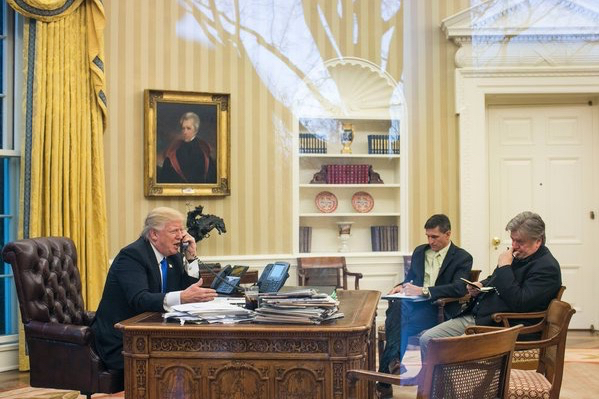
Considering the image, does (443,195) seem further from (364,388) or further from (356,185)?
(364,388)

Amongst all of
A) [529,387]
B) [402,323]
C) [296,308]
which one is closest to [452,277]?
[402,323]

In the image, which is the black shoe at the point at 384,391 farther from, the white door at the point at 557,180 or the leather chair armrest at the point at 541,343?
the white door at the point at 557,180

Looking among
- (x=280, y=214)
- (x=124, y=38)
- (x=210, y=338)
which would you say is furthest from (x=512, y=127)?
(x=210, y=338)

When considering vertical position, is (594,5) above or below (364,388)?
above

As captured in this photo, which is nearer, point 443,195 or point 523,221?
point 523,221

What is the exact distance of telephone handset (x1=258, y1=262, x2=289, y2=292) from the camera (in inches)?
81.9

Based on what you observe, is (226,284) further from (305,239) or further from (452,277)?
(305,239)

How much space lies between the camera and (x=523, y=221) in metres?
2.39

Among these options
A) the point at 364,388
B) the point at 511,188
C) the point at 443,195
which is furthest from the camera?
the point at 443,195

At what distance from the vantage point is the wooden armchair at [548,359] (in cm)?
203

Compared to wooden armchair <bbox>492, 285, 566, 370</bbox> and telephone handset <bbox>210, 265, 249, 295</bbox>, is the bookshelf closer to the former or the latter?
wooden armchair <bbox>492, 285, 566, 370</bbox>

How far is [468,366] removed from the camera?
1417mm

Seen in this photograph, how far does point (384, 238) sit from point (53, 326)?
7.14 ft

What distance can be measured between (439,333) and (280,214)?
1.63 meters
